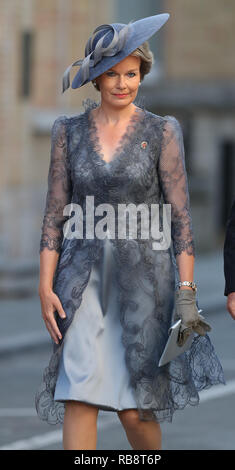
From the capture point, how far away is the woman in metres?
5.41

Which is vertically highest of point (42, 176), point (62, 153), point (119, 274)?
point (42, 176)

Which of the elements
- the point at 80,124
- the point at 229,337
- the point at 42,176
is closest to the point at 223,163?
the point at 42,176

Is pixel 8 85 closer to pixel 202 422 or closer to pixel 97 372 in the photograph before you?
pixel 202 422

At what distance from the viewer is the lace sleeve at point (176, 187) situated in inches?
216

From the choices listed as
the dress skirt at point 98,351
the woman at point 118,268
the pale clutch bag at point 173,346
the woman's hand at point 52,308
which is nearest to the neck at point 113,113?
the woman at point 118,268

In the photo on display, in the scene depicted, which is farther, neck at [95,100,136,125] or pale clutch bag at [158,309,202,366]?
neck at [95,100,136,125]

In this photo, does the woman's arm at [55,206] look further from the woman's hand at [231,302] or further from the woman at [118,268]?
the woman's hand at [231,302]

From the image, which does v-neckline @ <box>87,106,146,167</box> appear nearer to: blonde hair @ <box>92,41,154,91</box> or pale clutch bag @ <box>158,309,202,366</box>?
blonde hair @ <box>92,41,154,91</box>

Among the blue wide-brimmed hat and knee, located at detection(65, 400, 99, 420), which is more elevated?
the blue wide-brimmed hat

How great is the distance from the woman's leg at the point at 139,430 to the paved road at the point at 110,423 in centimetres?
198

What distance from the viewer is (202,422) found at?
8336mm

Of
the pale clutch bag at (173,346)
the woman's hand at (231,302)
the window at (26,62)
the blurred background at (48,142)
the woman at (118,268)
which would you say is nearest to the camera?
the pale clutch bag at (173,346)

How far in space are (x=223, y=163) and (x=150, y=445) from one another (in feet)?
67.2

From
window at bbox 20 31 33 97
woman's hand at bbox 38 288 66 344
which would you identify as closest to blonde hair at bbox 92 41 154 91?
woman's hand at bbox 38 288 66 344
